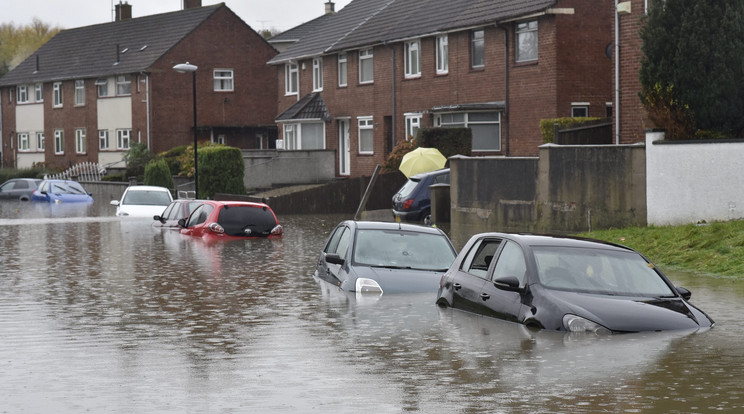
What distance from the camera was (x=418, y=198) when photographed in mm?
37875

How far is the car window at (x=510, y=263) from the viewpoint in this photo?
1347 cm

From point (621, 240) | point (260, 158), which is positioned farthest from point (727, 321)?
point (260, 158)

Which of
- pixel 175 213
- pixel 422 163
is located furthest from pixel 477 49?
pixel 175 213

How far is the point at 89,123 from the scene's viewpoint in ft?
252

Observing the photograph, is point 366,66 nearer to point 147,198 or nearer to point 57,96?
point 147,198

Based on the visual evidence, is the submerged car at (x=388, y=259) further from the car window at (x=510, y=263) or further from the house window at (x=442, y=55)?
the house window at (x=442, y=55)

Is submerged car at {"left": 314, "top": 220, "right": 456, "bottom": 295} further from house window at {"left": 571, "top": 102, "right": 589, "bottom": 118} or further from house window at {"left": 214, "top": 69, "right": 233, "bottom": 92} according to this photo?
house window at {"left": 214, "top": 69, "right": 233, "bottom": 92}

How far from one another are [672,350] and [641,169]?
16810mm

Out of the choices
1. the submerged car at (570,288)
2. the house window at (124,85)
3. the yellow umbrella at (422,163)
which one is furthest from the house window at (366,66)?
the submerged car at (570,288)

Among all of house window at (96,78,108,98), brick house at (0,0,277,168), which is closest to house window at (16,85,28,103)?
brick house at (0,0,277,168)

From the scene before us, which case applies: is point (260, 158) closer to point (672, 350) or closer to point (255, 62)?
point (255, 62)

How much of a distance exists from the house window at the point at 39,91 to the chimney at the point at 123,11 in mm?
6973

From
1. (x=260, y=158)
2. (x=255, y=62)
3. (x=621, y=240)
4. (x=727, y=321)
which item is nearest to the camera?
(x=727, y=321)

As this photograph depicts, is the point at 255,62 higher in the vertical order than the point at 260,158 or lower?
higher
